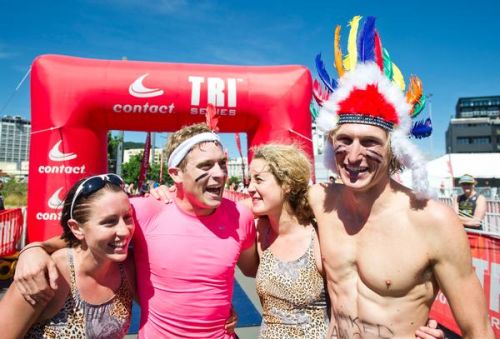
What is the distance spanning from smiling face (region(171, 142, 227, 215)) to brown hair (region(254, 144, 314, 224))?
1.12 feet

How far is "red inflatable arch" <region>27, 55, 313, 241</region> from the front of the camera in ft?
17.8

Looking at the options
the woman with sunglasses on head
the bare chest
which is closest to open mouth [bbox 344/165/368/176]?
the bare chest

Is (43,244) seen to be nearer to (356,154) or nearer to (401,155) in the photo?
(356,154)

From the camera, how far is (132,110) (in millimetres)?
5645

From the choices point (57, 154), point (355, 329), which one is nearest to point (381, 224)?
point (355, 329)

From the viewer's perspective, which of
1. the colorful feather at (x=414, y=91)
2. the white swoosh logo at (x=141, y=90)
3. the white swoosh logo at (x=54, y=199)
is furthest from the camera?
the white swoosh logo at (x=141, y=90)

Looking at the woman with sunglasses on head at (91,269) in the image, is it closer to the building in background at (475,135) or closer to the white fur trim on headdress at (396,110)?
→ the white fur trim on headdress at (396,110)

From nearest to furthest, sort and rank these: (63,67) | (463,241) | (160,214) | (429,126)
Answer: (463,241), (429,126), (160,214), (63,67)

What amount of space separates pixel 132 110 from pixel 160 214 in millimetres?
3885

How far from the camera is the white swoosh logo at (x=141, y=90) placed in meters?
5.53

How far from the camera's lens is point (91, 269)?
182 centimetres

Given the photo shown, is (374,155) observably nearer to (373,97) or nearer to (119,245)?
(373,97)

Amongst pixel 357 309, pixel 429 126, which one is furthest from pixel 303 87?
pixel 357 309

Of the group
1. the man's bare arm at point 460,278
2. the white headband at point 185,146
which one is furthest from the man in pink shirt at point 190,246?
the man's bare arm at point 460,278
